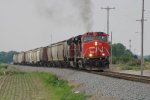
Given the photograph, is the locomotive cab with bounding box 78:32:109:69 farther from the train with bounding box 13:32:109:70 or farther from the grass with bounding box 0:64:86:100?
the grass with bounding box 0:64:86:100

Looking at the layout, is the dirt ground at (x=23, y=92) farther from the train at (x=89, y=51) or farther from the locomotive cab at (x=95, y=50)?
the train at (x=89, y=51)

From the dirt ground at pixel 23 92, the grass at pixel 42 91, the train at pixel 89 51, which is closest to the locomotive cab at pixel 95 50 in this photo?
the train at pixel 89 51

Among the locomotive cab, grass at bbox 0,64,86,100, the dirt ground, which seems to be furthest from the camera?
the locomotive cab

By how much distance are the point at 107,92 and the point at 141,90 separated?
200cm

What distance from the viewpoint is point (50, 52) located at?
68.2 metres

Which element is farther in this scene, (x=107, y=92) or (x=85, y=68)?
(x=85, y=68)

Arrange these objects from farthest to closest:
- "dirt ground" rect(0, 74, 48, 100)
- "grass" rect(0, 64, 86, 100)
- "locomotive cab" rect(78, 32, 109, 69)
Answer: "locomotive cab" rect(78, 32, 109, 69) → "dirt ground" rect(0, 74, 48, 100) → "grass" rect(0, 64, 86, 100)

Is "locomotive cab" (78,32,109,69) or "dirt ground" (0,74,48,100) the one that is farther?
"locomotive cab" (78,32,109,69)

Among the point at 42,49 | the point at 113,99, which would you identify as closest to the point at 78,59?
the point at 113,99

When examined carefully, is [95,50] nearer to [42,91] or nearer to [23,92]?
[42,91]

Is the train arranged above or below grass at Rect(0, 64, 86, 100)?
above

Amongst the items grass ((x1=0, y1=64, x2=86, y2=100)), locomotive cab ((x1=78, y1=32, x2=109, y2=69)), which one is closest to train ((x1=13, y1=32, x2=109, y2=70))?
locomotive cab ((x1=78, y1=32, x2=109, y2=69))

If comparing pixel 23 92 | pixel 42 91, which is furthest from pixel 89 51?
pixel 23 92

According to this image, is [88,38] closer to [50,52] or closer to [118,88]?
[118,88]
